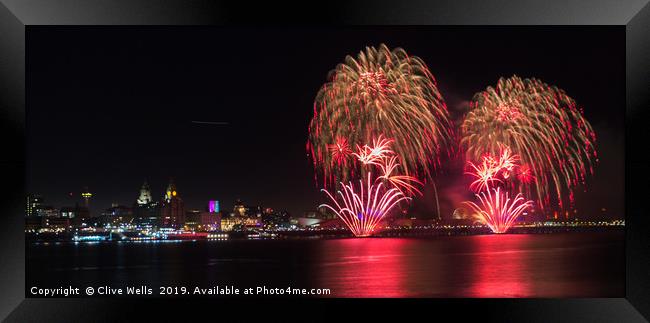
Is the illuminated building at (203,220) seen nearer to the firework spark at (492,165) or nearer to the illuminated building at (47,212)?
the illuminated building at (47,212)

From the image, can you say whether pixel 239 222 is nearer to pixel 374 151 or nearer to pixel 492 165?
pixel 374 151

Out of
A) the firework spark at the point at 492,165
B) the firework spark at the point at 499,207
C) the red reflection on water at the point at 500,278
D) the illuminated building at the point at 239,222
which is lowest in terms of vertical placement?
the red reflection on water at the point at 500,278

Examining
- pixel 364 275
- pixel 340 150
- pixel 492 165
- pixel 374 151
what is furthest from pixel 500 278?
pixel 340 150
